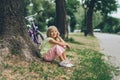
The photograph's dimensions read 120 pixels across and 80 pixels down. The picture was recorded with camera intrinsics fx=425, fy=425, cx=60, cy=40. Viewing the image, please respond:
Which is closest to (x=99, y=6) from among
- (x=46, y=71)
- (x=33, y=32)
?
(x=33, y=32)

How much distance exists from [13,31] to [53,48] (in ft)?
3.37

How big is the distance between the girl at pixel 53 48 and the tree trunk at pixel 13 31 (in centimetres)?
35

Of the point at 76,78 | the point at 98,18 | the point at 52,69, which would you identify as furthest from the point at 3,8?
the point at 98,18

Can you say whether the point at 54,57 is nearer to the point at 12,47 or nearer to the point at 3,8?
the point at 12,47

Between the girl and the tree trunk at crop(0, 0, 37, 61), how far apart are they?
35 cm

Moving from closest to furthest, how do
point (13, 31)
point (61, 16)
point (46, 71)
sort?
point (46, 71) → point (13, 31) → point (61, 16)

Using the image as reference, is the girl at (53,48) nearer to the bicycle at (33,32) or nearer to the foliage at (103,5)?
the bicycle at (33,32)

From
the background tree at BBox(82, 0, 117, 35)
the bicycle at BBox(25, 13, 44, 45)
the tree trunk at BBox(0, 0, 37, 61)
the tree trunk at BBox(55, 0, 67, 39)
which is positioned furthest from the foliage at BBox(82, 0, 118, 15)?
the tree trunk at BBox(0, 0, 37, 61)

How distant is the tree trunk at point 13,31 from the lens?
388 inches

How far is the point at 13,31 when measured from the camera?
10.0 m

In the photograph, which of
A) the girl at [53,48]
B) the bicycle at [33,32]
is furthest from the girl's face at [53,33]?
the bicycle at [33,32]

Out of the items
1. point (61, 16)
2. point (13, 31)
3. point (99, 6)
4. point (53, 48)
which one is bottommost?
point (99, 6)

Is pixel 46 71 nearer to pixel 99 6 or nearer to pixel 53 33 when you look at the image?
pixel 53 33

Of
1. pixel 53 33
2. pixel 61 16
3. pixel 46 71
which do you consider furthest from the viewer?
pixel 61 16
